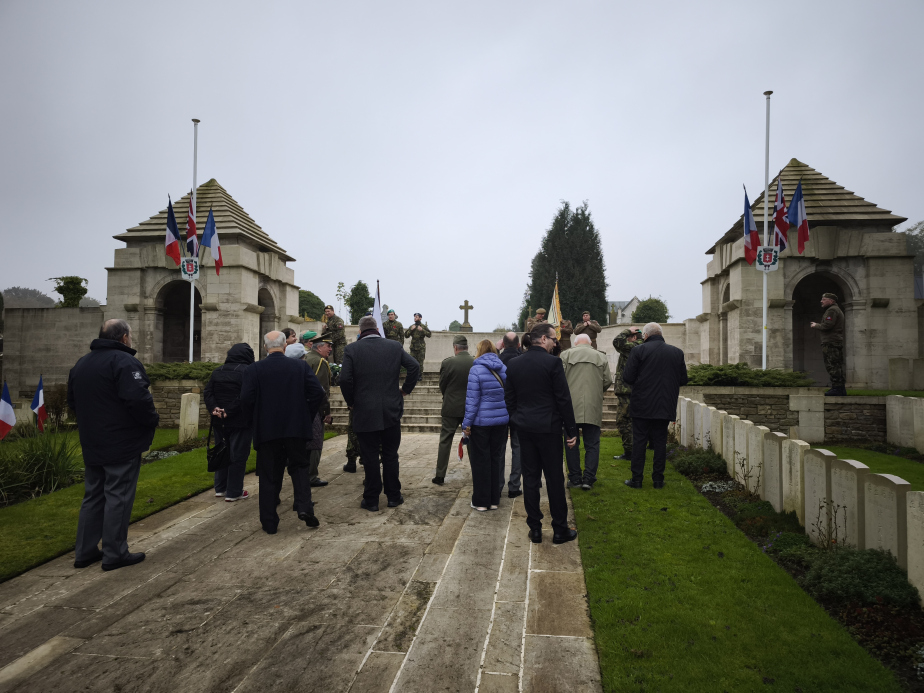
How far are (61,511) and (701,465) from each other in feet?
27.6

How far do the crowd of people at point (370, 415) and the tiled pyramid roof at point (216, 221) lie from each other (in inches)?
497

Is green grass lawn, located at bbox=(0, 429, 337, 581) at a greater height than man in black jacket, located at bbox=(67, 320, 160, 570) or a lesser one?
lesser

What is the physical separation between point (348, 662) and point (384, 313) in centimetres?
1270

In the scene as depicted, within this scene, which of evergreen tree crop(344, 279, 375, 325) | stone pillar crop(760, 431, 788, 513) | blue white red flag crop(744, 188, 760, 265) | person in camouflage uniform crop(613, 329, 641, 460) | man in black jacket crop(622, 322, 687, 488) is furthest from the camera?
evergreen tree crop(344, 279, 375, 325)

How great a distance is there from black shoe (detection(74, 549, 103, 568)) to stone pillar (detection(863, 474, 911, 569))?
6.45 m

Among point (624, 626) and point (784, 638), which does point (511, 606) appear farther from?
point (784, 638)

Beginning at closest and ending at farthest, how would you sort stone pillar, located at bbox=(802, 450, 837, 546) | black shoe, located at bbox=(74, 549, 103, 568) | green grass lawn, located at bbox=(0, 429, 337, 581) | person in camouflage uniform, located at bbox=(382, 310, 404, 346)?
stone pillar, located at bbox=(802, 450, 837, 546) → black shoe, located at bbox=(74, 549, 103, 568) → green grass lawn, located at bbox=(0, 429, 337, 581) → person in camouflage uniform, located at bbox=(382, 310, 404, 346)

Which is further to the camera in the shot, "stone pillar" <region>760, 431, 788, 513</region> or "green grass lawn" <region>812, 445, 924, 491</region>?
"green grass lawn" <region>812, 445, 924, 491</region>

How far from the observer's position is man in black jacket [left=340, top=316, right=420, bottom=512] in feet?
20.3

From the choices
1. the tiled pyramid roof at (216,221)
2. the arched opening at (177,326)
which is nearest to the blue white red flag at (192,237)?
the tiled pyramid roof at (216,221)

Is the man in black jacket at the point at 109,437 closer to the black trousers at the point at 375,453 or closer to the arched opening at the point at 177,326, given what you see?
the black trousers at the point at 375,453

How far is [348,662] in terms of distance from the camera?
320 centimetres

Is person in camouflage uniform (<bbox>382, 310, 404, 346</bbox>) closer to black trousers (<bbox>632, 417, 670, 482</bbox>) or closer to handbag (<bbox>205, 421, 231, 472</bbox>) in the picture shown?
handbag (<bbox>205, 421, 231, 472</bbox>)

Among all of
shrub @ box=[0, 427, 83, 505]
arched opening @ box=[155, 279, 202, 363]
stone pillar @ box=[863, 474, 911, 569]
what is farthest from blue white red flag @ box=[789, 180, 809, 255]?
arched opening @ box=[155, 279, 202, 363]
